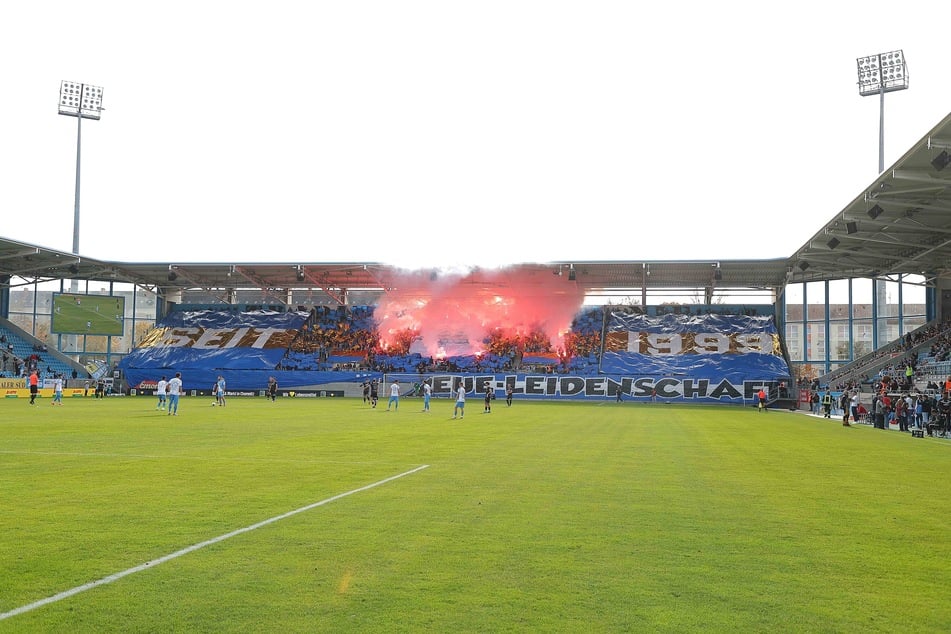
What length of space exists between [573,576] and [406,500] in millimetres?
4616

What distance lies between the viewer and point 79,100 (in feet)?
217

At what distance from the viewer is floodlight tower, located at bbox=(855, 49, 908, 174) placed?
180 feet

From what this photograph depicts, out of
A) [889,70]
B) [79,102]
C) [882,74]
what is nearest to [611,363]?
[882,74]

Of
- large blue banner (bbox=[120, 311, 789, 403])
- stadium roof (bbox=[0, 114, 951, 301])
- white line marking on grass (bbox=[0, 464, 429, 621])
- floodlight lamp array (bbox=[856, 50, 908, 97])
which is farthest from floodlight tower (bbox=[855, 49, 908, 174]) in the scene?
white line marking on grass (bbox=[0, 464, 429, 621])

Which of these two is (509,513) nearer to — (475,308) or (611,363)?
(611,363)

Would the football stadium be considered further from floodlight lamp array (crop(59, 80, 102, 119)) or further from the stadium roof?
floodlight lamp array (crop(59, 80, 102, 119))

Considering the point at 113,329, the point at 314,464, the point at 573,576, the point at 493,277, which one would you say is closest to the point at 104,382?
the point at 113,329

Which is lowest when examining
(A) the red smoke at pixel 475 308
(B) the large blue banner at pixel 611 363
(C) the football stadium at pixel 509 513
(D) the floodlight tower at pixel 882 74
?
(C) the football stadium at pixel 509 513

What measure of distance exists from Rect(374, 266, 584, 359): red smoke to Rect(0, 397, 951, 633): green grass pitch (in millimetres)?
48064

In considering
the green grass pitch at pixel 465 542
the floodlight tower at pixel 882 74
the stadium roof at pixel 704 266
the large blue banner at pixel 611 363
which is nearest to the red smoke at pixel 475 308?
the stadium roof at pixel 704 266

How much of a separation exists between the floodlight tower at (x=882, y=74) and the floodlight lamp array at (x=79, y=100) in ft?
202

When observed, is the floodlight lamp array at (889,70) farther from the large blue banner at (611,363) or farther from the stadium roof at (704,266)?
the large blue banner at (611,363)

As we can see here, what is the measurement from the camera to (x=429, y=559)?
7887 millimetres

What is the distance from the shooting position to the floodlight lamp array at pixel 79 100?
217ft
